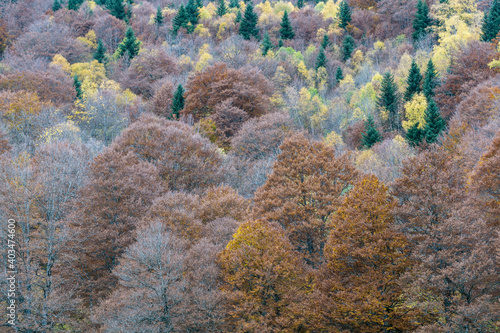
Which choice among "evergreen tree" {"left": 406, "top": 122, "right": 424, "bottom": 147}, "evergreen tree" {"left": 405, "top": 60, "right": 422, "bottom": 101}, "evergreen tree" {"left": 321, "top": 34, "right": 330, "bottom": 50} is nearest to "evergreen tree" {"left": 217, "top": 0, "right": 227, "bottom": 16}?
"evergreen tree" {"left": 321, "top": 34, "right": 330, "bottom": 50}

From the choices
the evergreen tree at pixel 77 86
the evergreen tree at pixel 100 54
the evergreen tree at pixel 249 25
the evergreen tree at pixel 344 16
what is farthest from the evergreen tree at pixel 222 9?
the evergreen tree at pixel 77 86

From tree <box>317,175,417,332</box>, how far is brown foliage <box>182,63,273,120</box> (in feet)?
105

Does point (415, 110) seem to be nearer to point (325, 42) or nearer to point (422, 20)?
point (422, 20)

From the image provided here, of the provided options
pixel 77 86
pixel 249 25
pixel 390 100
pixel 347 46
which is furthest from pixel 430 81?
pixel 77 86

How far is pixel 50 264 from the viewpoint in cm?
2977

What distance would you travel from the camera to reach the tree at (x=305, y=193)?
29172mm

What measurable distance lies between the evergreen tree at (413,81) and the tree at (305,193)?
101ft

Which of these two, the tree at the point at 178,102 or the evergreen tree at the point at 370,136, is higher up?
the tree at the point at 178,102

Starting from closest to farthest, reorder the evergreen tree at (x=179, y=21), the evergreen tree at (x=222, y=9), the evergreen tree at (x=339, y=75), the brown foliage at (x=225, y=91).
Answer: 1. the brown foliage at (x=225, y=91)
2. the evergreen tree at (x=339, y=75)
3. the evergreen tree at (x=179, y=21)
4. the evergreen tree at (x=222, y=9)

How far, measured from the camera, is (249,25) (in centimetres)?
9088

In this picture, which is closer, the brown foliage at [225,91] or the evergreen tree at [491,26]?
the brown foliage at [225,91]

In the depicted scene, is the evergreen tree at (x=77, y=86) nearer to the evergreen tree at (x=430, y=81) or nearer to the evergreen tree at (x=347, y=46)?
the evergreen tree at (x=347, y=46)

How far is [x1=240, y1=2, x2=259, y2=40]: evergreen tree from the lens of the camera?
90.3m

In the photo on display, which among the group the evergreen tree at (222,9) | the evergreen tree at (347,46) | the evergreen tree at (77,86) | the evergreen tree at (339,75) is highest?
the evergreen tree at (222,9)
